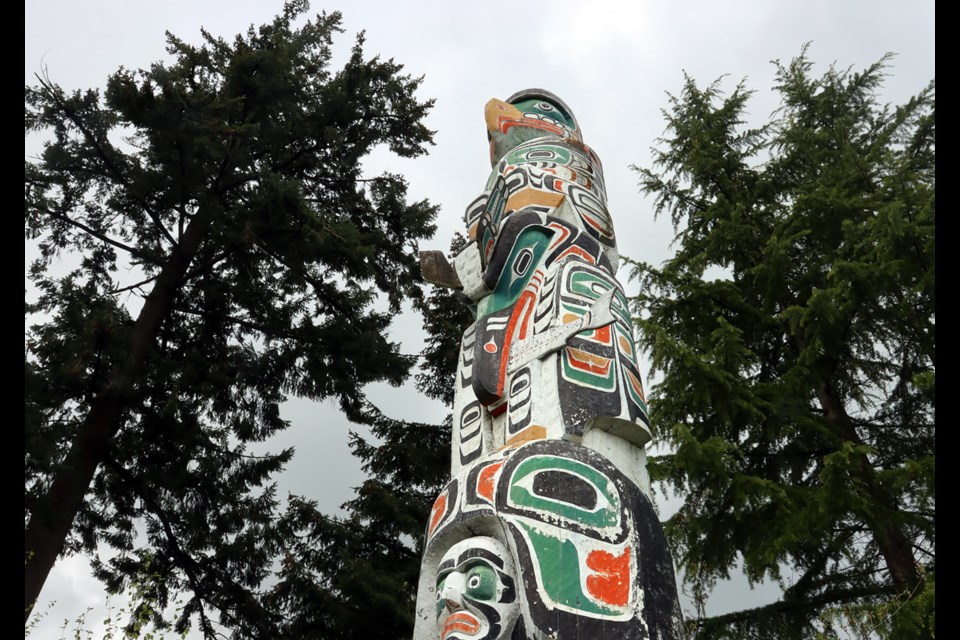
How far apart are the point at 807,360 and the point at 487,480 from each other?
416 centimetres

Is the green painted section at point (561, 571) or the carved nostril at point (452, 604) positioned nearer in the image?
the green painted section at point (561, 571)

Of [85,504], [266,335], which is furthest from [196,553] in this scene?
[266,335]

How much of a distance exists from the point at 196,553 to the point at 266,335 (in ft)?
7.15

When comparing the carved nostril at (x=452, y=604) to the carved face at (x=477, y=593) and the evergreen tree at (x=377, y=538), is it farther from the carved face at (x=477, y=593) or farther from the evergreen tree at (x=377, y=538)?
the evergreen tree at (x=377, y=538)

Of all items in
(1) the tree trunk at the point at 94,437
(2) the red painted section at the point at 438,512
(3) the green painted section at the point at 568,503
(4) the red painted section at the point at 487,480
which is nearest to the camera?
A: (3) the green painted section at the point at 568,503

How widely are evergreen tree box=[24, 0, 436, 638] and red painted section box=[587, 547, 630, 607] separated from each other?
431cm

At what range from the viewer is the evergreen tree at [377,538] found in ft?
23.9

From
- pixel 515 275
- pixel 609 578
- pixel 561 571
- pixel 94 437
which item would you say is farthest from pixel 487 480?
pixel 94 437

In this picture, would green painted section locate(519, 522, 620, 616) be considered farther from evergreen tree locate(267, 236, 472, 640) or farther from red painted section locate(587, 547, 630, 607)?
evergreen tree locate(267, 236, 472, 640)

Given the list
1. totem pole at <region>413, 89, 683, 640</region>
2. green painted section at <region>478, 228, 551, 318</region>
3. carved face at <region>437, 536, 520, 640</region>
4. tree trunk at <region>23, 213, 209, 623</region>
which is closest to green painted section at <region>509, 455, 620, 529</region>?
totem pole at <region>413, 89, 683, 640</region>

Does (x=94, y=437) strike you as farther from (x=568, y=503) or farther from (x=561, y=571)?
(x=561, y=571)

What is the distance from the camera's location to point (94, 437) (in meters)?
6.46

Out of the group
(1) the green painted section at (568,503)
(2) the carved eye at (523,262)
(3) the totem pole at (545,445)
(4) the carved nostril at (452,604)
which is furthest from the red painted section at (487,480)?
(2) the carved eye at (523,262)

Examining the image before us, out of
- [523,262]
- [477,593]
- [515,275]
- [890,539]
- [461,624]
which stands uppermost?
[523,262]
